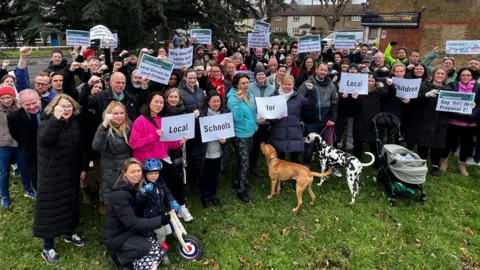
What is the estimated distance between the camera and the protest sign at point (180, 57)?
272 inches

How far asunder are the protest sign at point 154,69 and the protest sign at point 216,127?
1113 mm

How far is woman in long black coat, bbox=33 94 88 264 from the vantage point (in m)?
4.03

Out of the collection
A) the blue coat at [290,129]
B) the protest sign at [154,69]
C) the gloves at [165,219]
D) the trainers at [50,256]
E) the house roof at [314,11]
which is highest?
the house roof at [314,11]

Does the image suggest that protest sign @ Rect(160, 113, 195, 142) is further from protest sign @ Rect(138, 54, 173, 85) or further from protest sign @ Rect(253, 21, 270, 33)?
protest sign @ Rect(253, 21, 270, 33)

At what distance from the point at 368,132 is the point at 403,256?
280cm

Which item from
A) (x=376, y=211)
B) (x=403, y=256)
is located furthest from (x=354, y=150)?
(x=403, y=256)

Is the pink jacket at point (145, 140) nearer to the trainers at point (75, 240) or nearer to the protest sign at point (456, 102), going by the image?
the trainers at point (75, 240)

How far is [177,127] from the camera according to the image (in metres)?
4.93

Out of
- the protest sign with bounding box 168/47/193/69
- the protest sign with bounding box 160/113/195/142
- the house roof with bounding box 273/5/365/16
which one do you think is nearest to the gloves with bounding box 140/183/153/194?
the protest sign with bounding box 160/113/195/142

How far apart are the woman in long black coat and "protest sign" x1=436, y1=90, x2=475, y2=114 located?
6.83m

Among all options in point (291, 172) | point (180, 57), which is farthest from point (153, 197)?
point (180, 57)

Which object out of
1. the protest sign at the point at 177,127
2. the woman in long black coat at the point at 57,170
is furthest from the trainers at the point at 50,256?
the protest sign at the point at 177,127

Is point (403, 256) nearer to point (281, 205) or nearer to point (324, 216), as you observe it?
point (324, 216)

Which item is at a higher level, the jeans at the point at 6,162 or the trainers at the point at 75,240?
the jeans at the point at 6,162
